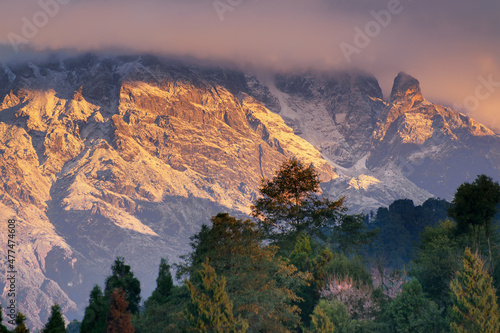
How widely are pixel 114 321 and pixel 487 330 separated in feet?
101

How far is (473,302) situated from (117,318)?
99.9ft

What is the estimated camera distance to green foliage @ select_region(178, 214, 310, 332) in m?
58.0

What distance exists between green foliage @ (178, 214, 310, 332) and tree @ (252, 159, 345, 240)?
92.1ft

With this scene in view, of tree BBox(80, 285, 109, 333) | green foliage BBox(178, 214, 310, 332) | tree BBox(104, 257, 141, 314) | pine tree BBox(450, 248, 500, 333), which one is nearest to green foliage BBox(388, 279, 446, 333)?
pine tree BBox(450, 248, 500, 333)

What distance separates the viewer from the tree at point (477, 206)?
8550 cm

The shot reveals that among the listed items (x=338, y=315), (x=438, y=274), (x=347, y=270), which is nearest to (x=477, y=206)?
(x=438, y=274)

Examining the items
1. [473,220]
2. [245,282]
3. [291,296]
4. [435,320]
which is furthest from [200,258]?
[473,220]

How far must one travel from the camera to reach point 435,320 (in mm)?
62844

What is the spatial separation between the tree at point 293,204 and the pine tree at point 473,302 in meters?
33.7

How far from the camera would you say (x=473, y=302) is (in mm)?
60219

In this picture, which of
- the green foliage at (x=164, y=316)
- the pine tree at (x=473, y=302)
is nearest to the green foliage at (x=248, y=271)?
the green foliage at (x=164, y=316)

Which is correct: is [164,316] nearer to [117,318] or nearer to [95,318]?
[117,318]

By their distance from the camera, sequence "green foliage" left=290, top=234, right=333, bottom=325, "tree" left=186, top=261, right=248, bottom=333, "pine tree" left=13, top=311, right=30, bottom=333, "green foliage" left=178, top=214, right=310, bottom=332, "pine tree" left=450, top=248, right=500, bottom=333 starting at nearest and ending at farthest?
1. "pine tree" left=13, top=311, right=30, bottom=333
2. "tree" left=186, top=261, right=248, bottom=333
3. "green foliage" left=178, top=214, right=310, bottom=332
4. "pine tree" left=450, top=248, right=500, bottom=333
5. "green foliage" left=290, top=234, right=333, bottom=325

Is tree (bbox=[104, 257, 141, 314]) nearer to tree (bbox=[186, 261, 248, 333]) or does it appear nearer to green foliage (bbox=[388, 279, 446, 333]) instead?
tree (bbox=[186, 261, 248, 333])
